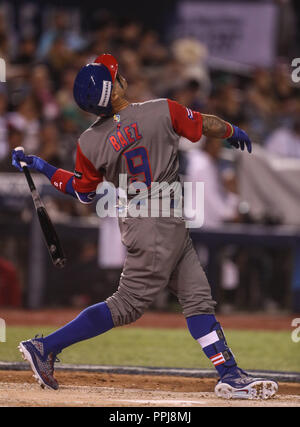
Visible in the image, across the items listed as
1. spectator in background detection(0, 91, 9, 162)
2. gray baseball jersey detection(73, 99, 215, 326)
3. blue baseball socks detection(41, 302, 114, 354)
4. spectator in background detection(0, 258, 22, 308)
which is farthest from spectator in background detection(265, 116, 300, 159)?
blue baseball socks detection(41, 302, 114, 354)

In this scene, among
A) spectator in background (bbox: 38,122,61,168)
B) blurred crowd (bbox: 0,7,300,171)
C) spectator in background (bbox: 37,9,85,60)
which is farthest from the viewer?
spectator in background (bbox: 37,9,85,60)

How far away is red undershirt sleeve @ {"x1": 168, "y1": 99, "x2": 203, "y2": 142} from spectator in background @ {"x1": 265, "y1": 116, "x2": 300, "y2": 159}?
7.65 metres

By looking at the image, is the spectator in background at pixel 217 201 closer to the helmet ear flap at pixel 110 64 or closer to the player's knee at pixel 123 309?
the player's knee at pixel 123 309

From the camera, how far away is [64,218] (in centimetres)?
1012

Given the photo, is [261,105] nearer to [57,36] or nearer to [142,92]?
[142,92]

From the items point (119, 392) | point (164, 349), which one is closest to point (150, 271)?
point (119, 392)

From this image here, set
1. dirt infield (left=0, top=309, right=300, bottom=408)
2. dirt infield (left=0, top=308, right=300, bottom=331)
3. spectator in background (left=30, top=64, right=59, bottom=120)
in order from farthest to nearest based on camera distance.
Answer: spectator in background (left=30, top=64, right=59, bottom=120) → dirt infield (left=0, top=308, right=300, bottom=331) → dirt infield (left=0, top=309, right=300, bottom=408)

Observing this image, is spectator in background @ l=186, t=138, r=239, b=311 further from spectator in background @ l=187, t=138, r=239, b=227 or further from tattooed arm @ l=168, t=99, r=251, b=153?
tattooed arm @ l=168, t=99, r=251, b=153

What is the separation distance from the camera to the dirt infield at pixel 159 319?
912 cm

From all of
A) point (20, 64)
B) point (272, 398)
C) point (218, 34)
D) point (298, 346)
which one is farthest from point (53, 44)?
point (272, 398)

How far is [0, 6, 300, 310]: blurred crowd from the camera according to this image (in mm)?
10641

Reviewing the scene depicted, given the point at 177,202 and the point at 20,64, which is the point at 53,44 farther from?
the point at 177,202

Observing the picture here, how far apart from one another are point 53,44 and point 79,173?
7.82 metres

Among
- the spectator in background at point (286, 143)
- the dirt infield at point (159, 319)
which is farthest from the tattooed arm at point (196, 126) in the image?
the spectator in background at point (286, 143)
